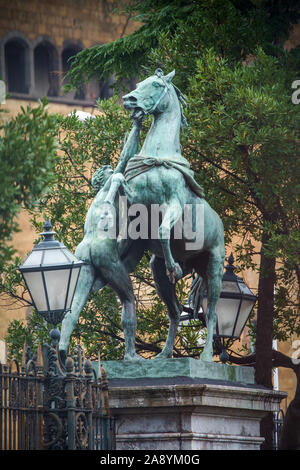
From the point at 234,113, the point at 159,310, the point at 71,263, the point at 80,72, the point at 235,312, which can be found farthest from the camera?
the point at 80,72

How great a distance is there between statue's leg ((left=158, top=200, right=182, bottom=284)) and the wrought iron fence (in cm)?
125

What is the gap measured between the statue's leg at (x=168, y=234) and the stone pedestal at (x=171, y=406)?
2.70 ft

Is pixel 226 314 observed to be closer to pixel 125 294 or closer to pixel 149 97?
pixel 125 294

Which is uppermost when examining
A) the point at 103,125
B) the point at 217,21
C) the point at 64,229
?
the point at 217,21

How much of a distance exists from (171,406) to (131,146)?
8.64 ft

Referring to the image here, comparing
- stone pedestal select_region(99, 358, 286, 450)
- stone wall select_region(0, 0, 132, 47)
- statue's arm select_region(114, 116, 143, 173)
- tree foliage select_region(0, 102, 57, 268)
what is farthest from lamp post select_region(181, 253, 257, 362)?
stone wall select_region(0, 0, 132, 47)

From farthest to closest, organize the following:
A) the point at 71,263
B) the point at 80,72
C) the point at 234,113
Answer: the point at 80,72
the point at 234,113
the point at 71,263

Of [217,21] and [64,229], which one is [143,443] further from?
[217,21]

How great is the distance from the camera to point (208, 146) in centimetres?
1791

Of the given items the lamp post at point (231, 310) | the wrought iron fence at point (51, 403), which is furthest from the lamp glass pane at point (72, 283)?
the lamp post at point (231, 310)

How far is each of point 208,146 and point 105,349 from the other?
373cm

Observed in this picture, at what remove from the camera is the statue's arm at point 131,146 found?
12023 millimetres

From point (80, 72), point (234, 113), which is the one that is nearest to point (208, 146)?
point (234, 113)

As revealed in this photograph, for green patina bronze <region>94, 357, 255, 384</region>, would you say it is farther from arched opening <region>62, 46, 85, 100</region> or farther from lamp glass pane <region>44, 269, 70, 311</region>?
arched opening <region>62, 46, 85, 100</region>
